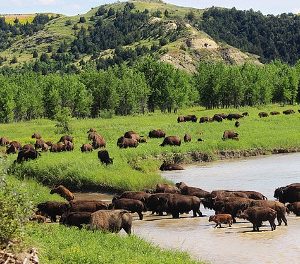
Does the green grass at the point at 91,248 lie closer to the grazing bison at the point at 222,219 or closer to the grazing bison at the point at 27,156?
the grazing bison at the point at 222,219

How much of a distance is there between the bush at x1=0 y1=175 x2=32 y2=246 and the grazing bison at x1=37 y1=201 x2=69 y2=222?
27.5 feet

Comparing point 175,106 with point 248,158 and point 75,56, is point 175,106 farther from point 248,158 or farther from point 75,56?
point 75,56

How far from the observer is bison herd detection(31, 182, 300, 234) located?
20719mm

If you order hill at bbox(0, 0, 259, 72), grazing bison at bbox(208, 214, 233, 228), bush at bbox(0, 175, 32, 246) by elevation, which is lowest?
grazing bison at bbox(208, 214, 233, 228)

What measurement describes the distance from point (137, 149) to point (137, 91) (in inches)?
1785

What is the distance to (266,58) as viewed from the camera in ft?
645

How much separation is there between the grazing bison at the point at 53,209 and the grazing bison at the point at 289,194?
9749 mm

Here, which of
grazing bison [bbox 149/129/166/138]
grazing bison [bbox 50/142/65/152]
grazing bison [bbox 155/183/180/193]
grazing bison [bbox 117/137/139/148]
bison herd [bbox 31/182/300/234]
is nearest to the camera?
bison herd [bbox 31/182/300/234]

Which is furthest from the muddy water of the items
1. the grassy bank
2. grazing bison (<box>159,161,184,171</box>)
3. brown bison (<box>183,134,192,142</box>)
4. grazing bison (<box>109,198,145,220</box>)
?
brown bison (<box>183,134,192,142</box>)

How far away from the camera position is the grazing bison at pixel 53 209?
24.3m

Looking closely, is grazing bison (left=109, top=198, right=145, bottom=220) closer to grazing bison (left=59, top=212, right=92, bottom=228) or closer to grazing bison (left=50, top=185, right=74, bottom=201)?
grazing bison (left=59, top=212, right=92, bottom=228)

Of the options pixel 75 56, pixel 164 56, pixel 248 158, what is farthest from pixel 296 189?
pixel 75 56

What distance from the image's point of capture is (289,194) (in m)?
27.2

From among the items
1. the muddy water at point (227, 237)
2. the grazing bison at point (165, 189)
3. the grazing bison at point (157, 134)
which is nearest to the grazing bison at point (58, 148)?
the grazing bison at point (157, 134)
